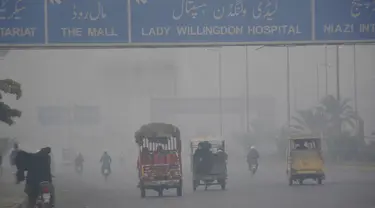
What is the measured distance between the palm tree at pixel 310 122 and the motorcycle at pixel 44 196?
2892mm

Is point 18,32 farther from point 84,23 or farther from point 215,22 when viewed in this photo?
point 215,22

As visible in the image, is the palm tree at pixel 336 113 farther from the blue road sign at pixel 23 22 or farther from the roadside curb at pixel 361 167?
the blue road sign at pixel 23 22

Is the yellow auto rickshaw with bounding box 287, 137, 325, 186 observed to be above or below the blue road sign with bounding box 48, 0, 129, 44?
below

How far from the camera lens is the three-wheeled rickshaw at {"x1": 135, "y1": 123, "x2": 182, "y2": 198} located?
8.21 m

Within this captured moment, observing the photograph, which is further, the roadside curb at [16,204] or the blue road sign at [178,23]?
the roadside curb at [16,204]

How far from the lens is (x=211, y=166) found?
8.33 m

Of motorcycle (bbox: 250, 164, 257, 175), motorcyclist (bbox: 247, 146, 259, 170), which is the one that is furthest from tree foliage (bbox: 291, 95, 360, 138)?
motorcycle (bbox: 250, 164, 257, 175)

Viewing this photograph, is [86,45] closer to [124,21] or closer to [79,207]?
[124,21]

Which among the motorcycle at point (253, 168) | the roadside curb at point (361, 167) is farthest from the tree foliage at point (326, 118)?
the motorcycle at point (253, 168)

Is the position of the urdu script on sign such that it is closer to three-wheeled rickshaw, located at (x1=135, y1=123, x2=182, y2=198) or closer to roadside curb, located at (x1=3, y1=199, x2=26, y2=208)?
three-wheeled rickshaw, located at (x1=135, y1=123, x2=182, y2=198)

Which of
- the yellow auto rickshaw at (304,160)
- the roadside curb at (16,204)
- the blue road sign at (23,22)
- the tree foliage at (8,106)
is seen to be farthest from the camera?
the yellow auto rickshaw at (304,160)

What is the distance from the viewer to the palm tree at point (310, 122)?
834 cm

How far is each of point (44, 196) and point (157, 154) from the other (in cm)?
138

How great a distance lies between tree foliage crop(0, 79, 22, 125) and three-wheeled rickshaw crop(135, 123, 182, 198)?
140 centimetres
